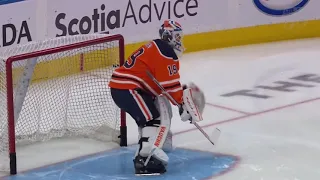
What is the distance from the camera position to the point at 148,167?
354 centimetres

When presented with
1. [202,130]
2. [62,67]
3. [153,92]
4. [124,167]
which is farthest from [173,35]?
[62,67]

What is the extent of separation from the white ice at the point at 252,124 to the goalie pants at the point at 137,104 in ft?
1.49

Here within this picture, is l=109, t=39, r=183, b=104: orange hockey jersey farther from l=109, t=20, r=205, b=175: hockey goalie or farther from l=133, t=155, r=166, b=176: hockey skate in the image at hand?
l=133, t=155, r=166, b=176: hockey skate

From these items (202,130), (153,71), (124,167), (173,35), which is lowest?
(124,167)

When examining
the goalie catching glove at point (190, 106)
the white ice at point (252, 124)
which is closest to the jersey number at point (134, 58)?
the goalie catching glove at point (190, 106)

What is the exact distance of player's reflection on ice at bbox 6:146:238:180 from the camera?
11.7 feet

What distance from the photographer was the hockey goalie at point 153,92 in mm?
3502

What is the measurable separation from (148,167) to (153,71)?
47 cm

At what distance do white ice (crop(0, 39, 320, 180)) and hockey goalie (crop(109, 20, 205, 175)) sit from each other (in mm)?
347

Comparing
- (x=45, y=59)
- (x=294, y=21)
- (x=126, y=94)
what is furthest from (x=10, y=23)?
(x=294, y=21)

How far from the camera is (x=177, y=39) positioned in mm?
3572

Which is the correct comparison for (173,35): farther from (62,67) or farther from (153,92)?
(62,67)

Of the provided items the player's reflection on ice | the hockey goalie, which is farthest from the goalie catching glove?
the player's reflection on ice

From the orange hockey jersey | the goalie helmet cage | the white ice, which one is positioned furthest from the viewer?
the white ice
